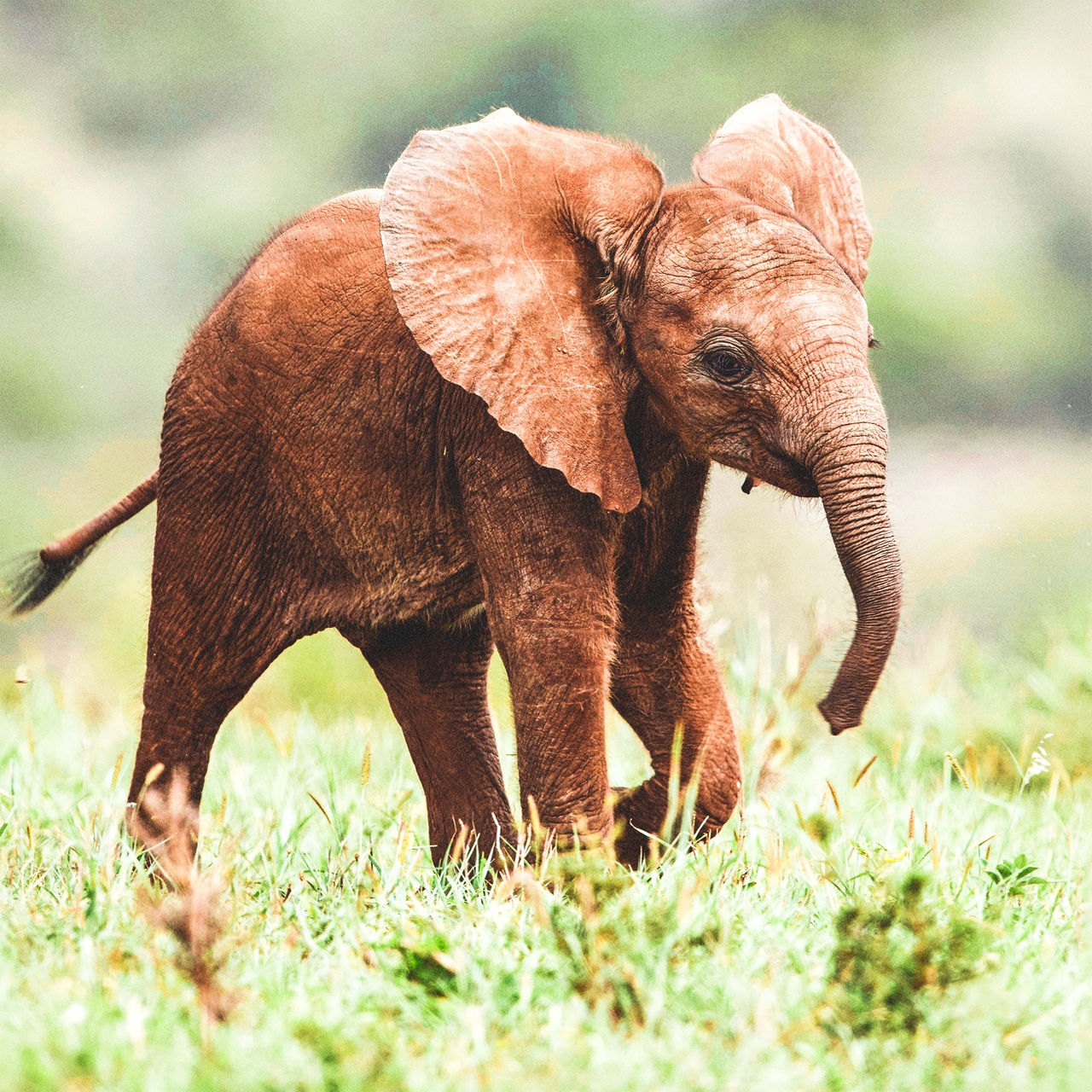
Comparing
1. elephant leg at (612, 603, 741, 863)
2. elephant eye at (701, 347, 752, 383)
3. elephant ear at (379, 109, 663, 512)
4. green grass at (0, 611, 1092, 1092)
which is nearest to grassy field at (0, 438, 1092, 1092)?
green grass at (0, 611, 1092, 1092)

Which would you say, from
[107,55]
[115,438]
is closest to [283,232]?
[115,438]

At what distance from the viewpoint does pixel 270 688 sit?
9305 millimetres

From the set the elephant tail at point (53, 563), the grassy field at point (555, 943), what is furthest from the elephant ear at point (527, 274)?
the elephant tail at point (53, 563)

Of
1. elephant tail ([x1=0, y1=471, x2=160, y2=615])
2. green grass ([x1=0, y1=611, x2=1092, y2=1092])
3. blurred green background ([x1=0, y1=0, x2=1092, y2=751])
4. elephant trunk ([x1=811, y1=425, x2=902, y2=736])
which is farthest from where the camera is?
blurred green background ([x1=0, y1=0, x2=1092, y2=751])

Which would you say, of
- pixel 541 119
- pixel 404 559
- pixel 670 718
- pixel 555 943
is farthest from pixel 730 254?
pixel 541 119

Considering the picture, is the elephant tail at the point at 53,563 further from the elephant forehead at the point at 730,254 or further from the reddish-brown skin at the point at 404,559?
the elephant forehead at the point at 730,254

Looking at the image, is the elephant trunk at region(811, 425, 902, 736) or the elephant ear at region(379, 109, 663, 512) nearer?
the elephant trunk at region(811, 425, 902, 736)

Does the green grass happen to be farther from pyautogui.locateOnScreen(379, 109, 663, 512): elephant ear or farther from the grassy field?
pyautogui.locateOnScreen(379, 109, 663, 512): elephant ear

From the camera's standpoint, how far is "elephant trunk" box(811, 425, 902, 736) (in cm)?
401

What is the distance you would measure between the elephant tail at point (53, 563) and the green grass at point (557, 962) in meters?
0.55

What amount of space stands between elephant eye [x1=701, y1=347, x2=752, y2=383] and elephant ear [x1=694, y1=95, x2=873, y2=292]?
393 millimetres

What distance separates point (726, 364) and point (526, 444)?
0.48m

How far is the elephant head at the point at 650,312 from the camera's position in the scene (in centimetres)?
407

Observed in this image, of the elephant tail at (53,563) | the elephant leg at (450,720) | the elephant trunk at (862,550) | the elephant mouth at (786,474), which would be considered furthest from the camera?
the elephant tail at (53,563)
